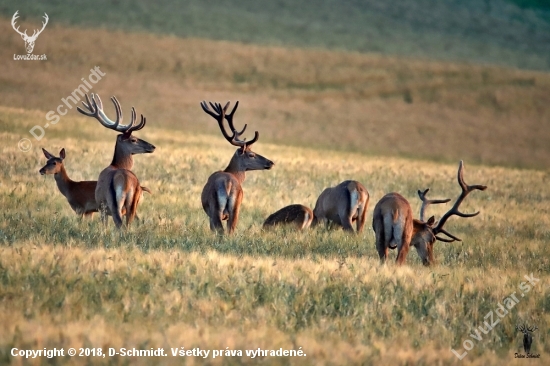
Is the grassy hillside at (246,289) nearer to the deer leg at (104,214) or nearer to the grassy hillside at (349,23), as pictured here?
the deer leg at (104,214)

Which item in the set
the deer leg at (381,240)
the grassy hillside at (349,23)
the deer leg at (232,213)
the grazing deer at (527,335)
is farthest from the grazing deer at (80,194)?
the grassy hillside at (349,23)

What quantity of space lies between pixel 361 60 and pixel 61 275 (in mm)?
46656

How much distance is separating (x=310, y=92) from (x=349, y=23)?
21.5 metres

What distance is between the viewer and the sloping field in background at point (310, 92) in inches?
1563

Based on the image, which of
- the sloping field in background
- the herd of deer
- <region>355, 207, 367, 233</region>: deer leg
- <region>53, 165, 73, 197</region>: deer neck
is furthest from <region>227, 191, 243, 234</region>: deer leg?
the sloping field in background

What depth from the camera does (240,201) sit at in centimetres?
1265

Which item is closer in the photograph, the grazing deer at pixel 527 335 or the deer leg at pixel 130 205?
the grazing deer at pixel 527 335

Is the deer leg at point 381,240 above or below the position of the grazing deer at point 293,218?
below

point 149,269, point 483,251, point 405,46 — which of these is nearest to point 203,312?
point 149,269

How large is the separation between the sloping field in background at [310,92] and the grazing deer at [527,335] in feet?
93.9

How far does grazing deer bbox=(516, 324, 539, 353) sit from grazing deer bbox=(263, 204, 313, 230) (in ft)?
18.1

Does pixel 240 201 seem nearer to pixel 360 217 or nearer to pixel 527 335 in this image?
pixel 360 217

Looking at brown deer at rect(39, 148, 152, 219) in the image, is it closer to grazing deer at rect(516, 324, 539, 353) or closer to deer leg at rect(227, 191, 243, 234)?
deer leg at rect(227, 191, 243, 234)

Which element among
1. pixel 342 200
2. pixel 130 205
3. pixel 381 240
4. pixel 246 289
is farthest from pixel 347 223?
pixel 246 289
